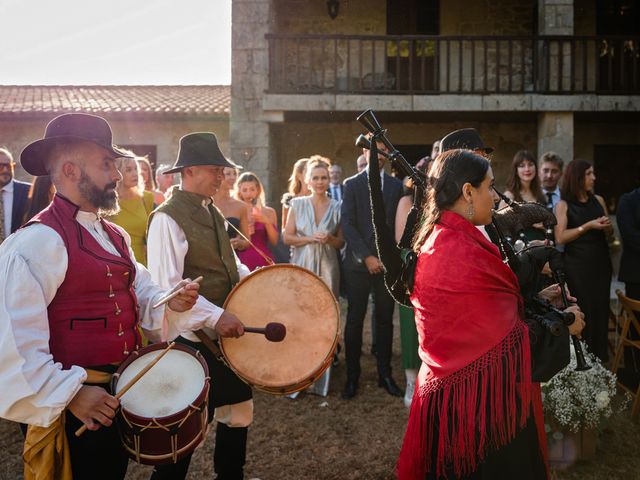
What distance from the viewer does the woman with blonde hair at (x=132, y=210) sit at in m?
4.26

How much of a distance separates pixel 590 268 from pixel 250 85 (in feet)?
22.9

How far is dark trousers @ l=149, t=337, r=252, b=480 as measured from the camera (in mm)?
2777

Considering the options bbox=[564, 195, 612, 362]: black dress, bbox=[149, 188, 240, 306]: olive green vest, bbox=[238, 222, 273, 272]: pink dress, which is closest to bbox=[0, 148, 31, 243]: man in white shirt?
bbox=[238, 222, 273, 272]: pink dress

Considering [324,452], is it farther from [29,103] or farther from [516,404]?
[29,103]

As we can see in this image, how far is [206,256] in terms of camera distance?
279cm

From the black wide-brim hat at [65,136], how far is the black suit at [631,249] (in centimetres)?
460

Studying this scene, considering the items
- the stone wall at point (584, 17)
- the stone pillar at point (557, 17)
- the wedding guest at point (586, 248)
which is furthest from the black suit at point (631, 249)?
the stone wall at point (584, 17)

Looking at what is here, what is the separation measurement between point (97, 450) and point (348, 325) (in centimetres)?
311

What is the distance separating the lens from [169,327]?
8.57ft

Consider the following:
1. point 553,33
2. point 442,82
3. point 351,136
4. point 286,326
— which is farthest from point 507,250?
point 442,82

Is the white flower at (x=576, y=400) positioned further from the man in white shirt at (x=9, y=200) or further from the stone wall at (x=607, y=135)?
the stone wall at (x=607, y=135)

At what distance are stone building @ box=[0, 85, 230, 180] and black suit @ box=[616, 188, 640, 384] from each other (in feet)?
32.6

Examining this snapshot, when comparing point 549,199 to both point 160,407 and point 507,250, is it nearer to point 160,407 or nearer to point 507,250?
point 507,250

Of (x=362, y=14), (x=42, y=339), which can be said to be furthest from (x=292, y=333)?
(x=362, y=14)
